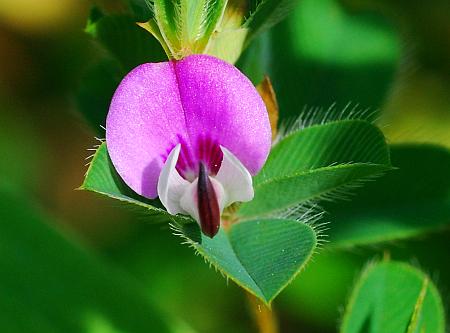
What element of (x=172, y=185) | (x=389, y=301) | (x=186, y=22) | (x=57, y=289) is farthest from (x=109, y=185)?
(x=57, y=289)

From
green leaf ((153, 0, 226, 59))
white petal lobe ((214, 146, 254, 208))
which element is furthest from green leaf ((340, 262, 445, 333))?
green leaf ((153, 0, 226, 59))

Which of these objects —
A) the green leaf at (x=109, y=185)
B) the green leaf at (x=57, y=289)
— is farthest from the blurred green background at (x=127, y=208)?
the green leaf at (x=109, y=185)

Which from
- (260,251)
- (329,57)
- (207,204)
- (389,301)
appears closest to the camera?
(207,204)

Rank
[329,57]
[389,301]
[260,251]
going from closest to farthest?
[260,251] < [389,301] < [329,57]

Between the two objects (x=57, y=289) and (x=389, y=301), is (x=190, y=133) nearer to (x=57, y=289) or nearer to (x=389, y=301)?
(x=389, y=301)

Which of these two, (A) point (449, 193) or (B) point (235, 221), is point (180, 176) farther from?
(A) point (449, 193)

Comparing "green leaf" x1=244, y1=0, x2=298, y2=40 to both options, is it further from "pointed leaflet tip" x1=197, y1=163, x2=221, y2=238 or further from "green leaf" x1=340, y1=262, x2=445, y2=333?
"green leaf" x1=340, y1=262, x2=445, y2=333

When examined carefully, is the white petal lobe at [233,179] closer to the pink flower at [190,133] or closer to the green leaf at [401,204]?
the pink flower at [190,133]

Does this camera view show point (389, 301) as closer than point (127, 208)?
No
